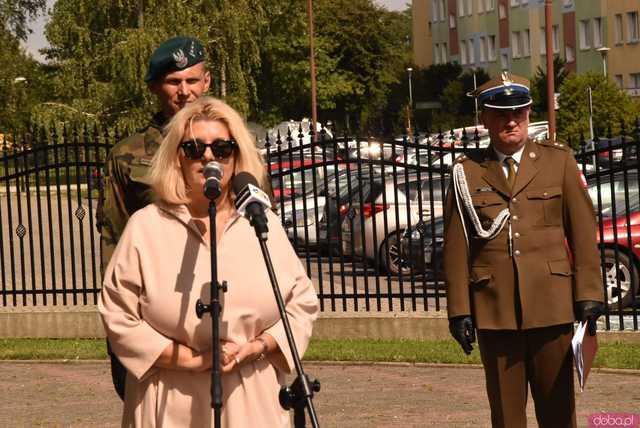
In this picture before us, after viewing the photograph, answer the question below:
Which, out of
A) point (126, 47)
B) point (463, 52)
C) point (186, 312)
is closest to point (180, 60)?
point (186, 312)

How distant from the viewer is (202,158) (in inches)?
199

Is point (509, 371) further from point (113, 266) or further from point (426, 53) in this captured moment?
point (426, 53)

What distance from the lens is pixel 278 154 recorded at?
13.8m

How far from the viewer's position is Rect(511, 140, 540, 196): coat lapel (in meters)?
6.94

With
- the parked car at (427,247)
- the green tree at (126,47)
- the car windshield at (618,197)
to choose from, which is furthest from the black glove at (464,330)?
the green tree at (126,47)

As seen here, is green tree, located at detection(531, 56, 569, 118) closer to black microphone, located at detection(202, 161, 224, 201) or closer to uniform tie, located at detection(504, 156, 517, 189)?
uniform tie, located at detection(504, 156, 517, 189)

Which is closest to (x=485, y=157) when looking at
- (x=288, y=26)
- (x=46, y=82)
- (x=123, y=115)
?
(x=123, y=115)

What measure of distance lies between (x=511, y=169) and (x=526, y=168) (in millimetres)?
83

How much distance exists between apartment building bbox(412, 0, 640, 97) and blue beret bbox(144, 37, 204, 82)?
2638 inches

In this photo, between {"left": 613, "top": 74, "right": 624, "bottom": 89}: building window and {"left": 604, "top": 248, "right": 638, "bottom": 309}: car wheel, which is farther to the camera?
{"left": 613, "top": 74, "right": 624, "bottom": 89}: building window

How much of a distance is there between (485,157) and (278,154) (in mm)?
6765

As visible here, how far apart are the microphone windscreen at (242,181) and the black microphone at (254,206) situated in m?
0.03
